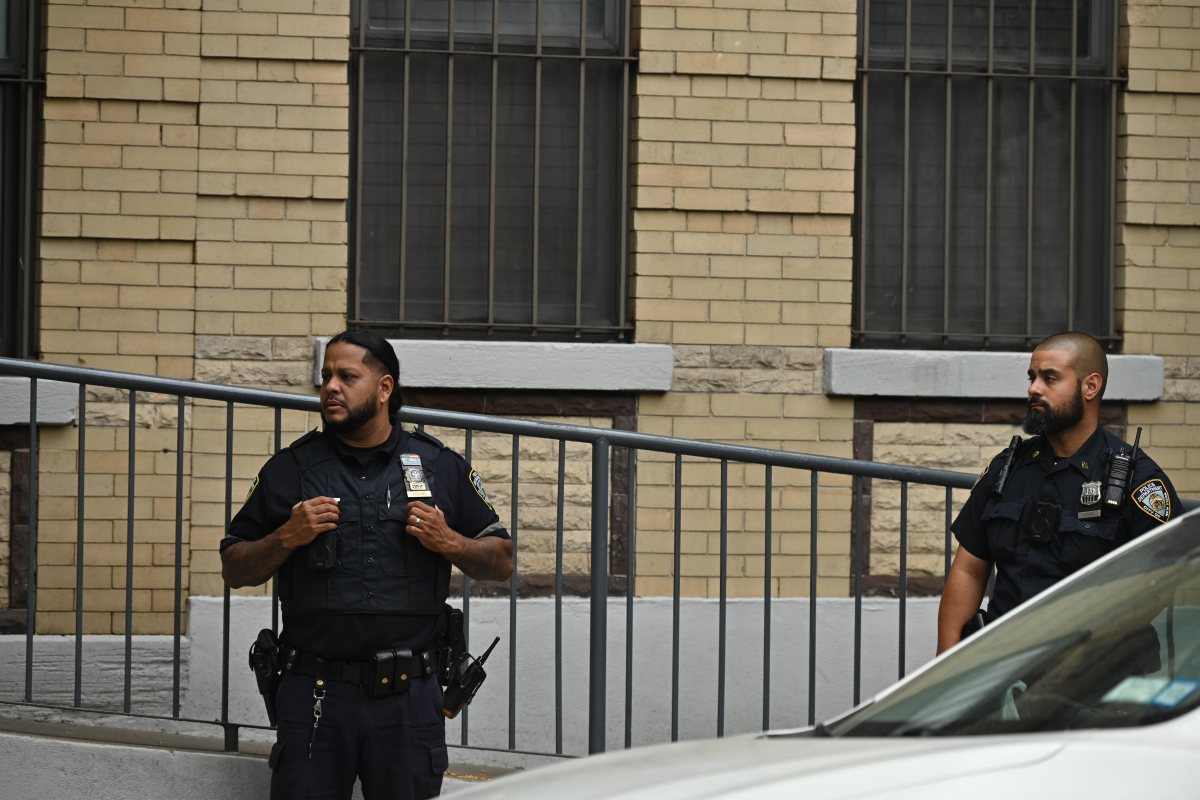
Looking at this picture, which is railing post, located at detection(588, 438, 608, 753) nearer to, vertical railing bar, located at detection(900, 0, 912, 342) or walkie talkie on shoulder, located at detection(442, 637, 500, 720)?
walkie talkie on shoulder, located at detection(442, 637, 500, 720)

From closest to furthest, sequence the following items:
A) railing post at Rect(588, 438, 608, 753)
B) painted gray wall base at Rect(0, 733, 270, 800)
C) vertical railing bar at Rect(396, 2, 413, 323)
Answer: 1. painted gray wall base at Rect(0, 733, 270, 800)
2. railing post at Rect(588, 438, 608, 753)
3. vertical railing bar at Rect(396, 2, 413, 323)

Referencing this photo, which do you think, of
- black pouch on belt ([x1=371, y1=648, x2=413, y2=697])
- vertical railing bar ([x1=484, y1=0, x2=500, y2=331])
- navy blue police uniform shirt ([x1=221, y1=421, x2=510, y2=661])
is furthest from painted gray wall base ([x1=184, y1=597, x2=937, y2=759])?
black pouch on belt ([x1=371, y1=648, x2=413, y2=697])

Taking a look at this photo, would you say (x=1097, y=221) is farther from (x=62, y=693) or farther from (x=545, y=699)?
(x=62, y=693)

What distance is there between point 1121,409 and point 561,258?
9.46 feet

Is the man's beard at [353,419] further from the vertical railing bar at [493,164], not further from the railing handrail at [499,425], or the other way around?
the vertical railing bar at [493,164]

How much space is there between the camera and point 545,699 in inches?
276

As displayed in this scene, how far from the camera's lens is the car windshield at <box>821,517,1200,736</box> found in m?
2.80

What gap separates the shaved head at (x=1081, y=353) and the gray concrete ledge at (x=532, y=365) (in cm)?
299

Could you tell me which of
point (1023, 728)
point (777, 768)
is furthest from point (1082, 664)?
point (777, 768)

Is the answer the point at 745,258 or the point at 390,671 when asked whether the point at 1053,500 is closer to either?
the point at 390,671

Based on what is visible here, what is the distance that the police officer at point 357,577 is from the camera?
4.36 metres

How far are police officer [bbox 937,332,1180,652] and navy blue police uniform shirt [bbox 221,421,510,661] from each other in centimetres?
140

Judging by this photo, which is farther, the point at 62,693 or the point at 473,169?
the point at 473,169

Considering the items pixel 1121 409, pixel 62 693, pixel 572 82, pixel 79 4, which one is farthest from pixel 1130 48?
pixel 62 693
